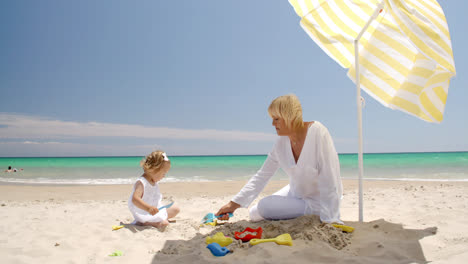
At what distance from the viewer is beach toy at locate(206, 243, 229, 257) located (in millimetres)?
2386

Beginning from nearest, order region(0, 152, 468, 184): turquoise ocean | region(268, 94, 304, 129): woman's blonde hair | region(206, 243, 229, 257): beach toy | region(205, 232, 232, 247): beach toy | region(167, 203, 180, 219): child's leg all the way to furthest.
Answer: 1. region(206, 243, 229, 257): beach toy
2. region(205, 232, 232, 247): beach toy
3. region(268, 94, 304, 129): woman's blonde hair
4. region(167, 203, 180, 219): child's leg
5. region(0, 152, 468, 184): turquoise ocean

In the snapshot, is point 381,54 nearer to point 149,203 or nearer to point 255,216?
point 255,216

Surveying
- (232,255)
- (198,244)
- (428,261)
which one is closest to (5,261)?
(198,244)

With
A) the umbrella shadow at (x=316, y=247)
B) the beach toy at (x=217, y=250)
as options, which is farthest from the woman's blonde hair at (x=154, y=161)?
the beach toy at (x=217, y=250)

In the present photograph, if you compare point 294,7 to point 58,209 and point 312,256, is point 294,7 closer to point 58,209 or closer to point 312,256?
point 312,256

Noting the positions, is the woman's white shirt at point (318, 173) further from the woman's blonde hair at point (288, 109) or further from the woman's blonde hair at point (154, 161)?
the woman's blonde hair at point (154, 161)

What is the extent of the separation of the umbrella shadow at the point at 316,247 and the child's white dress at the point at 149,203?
2.14 ft

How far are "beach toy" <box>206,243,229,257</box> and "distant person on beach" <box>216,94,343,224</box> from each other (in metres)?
0.55

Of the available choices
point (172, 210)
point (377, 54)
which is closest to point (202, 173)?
point (172, 210)

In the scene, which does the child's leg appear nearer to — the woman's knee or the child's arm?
the child's arm

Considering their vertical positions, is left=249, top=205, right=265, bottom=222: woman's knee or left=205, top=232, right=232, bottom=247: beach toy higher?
left=205, top=232, right=232, bottom=247: beach toy

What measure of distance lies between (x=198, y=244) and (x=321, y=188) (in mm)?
1282

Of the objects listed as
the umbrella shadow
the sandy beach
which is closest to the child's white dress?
the sandy beach

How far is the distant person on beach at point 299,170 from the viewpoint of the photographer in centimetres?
280
